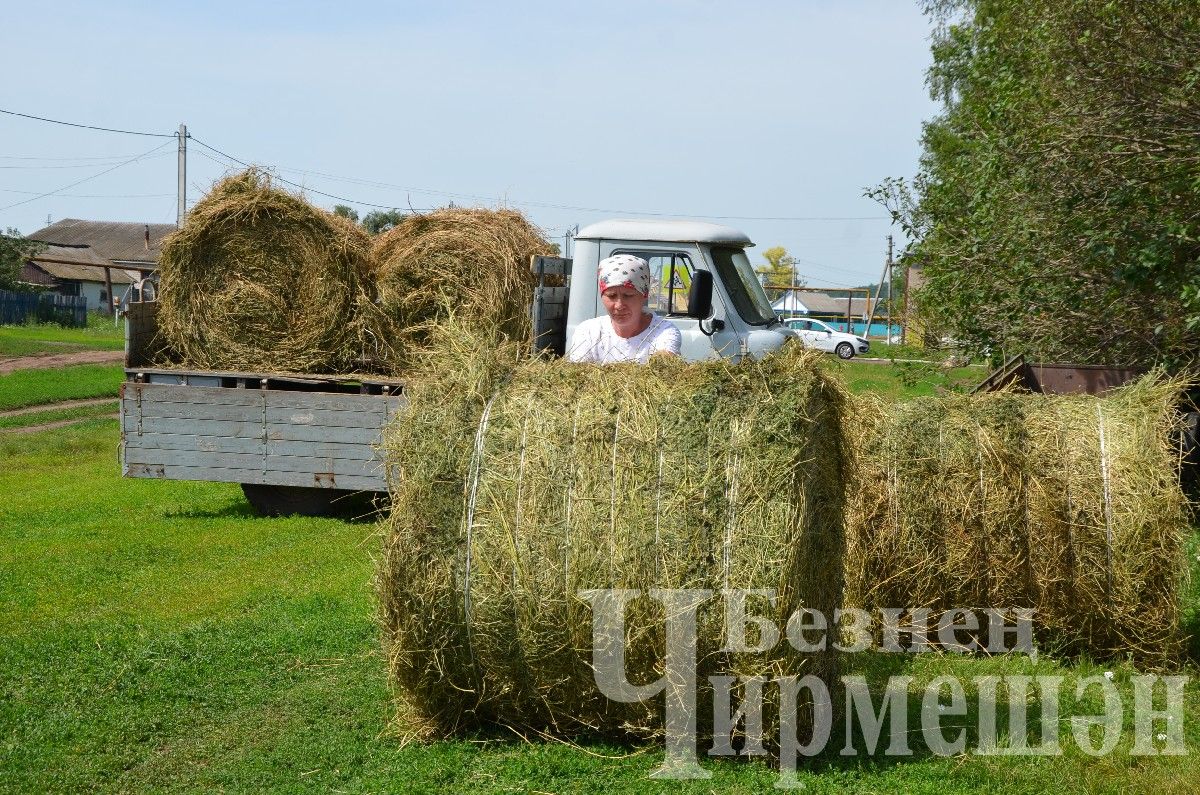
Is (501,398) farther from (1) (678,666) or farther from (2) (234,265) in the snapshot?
(2) (234,265)

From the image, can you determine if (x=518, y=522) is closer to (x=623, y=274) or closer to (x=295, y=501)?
(x=623, y=274)

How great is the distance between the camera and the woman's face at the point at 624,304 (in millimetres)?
6344

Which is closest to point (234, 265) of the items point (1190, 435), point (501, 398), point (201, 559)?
point (201, 559)

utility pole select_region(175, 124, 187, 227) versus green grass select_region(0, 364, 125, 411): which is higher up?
utility pole select_region(175, 124, 187, 227)

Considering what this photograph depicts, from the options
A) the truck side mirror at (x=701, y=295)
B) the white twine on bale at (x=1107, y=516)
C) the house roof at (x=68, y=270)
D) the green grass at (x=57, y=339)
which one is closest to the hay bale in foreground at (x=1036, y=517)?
the white twine on bale at (x=1107, y=516)

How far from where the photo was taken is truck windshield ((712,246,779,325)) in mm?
9898

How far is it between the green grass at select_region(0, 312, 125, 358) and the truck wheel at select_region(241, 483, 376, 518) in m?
19.9

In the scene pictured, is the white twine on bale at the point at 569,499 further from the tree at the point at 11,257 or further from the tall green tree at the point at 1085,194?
the tree at the point at 11,257

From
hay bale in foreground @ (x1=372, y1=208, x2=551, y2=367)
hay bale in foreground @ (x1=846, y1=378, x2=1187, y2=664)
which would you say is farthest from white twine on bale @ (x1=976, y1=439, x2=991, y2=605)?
hay bale in foreground @ (x1=372, y1=208, x2=551, y2=367)

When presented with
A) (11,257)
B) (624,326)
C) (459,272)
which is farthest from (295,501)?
(11,257)

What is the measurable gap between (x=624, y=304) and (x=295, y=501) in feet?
19.3

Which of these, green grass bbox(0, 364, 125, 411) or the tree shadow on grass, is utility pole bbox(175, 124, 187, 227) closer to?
green grass bbox(0, 364, 125, 411)

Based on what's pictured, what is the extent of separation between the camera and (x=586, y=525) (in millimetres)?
4973

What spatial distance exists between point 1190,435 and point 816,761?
20.7 ft
